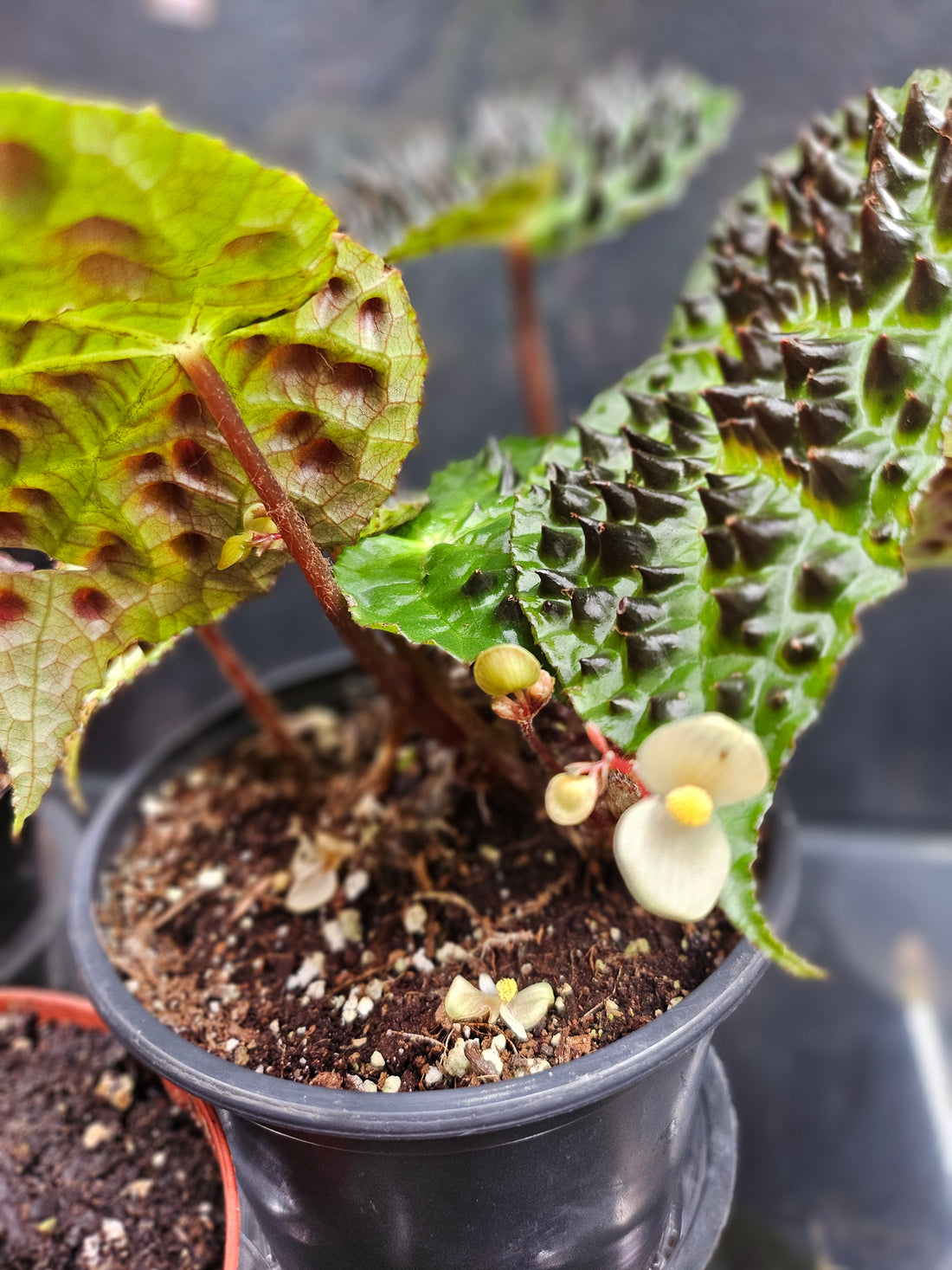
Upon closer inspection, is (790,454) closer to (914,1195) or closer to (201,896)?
(201,896)

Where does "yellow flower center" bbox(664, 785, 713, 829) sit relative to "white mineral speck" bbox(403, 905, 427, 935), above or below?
above

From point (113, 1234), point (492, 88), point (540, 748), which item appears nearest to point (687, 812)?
point (540, 748)

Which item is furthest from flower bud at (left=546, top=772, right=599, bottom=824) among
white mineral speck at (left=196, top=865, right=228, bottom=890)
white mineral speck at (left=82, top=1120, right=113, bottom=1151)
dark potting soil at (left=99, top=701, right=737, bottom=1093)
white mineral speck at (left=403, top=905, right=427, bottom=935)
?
white mineral speck at (left=82, top=1120, right=113, bottom=1151)

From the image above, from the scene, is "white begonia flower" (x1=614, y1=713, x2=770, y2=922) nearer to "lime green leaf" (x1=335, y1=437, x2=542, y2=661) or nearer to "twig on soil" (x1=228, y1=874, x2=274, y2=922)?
"lime green leaf" (x1=335, y1=437, x2=542, y2=661)

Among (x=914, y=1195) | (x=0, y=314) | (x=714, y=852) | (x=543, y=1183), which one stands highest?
(x=0, y=314)

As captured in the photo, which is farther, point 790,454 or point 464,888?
point 464,888

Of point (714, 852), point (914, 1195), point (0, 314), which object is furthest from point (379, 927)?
point (914, 1195)

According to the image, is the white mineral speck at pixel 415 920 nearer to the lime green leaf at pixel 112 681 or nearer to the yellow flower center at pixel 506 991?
the yellow flower center at pixel 506 991
